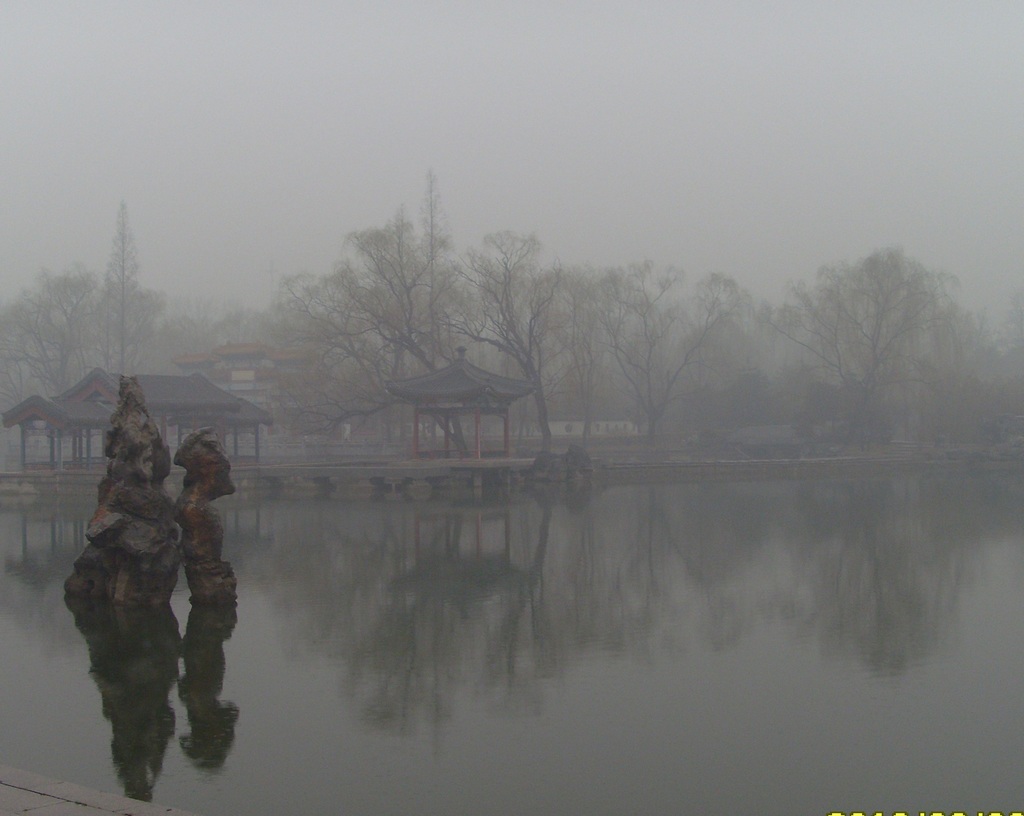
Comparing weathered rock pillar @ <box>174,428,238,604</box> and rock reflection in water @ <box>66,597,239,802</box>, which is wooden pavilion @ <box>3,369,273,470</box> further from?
rock reflection in water @ <box>66,597,239,802</box>

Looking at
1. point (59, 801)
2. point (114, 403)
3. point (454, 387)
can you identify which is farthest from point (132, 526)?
point (114, 403)

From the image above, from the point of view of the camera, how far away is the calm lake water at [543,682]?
5.75 meters

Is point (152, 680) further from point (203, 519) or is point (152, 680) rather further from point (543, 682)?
point (543, 682)

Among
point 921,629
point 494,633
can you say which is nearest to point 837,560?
point 921,629

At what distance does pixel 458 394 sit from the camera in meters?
28.0

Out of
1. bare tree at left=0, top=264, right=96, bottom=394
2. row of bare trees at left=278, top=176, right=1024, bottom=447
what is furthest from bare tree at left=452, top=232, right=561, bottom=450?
bare tree at left=0, top=264, right=96, bottom=394

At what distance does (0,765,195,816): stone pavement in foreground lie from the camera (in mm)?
4605

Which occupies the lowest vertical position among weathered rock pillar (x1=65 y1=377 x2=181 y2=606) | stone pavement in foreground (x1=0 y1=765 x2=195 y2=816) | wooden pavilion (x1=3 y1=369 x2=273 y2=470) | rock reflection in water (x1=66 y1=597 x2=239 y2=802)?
rock reflection in water (x1=66 y1=597 x2=239 y2=802)

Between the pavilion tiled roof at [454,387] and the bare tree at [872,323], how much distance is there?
18.7m

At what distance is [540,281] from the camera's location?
36.0 m

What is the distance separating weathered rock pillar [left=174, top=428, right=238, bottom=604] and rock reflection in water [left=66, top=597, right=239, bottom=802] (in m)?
0.23

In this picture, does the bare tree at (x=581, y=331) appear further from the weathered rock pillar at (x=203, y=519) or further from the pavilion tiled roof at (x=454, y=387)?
the weathered rock pillar at (x=203, y=519)

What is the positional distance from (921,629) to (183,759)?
23.0ft

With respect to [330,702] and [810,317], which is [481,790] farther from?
[810,317]
